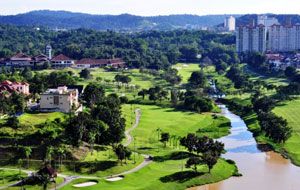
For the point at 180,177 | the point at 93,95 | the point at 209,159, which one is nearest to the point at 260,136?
the point at 209,159

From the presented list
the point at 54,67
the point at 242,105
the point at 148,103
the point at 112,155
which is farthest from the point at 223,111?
the point at 54,67

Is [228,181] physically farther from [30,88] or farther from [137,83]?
[137,83]

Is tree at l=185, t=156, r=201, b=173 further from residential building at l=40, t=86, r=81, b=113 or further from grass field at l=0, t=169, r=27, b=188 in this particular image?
residential building at l=40, t=86, r=81, b=113

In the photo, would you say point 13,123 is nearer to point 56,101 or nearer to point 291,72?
point 56,101

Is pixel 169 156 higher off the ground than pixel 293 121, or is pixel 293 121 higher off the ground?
pixel 293 121

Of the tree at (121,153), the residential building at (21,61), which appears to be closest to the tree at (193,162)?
the tree at (121,153)

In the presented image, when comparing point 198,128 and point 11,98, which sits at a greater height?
point 11,98
